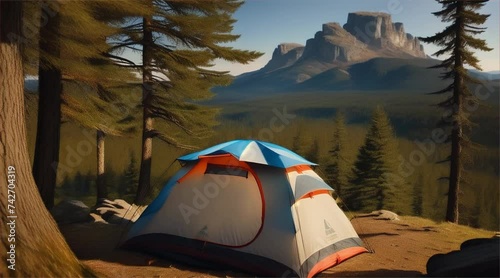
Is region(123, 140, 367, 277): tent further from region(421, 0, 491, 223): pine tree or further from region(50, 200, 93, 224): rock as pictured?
region(421, 0, 491, 223): pine tree

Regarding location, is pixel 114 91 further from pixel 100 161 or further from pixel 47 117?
pixel 100 161

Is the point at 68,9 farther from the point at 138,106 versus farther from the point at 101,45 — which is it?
the point at 138,106

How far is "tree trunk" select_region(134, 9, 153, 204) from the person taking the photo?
43.7 ft

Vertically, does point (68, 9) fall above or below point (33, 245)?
above

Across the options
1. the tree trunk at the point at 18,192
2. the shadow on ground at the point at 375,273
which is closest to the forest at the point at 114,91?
the tree trunk at the point at 18,192

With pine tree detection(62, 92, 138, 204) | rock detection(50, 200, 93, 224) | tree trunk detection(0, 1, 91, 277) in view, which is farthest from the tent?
pine tree detection(62, 92, 138, 204)

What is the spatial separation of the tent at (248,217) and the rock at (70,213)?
11.6ft

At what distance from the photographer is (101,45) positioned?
10391 mm

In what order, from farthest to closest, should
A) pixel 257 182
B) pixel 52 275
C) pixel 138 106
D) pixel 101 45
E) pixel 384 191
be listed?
pixel 384 191, pixel 138 106, pixel 101 45, pixel 257 182, pixel 52 275

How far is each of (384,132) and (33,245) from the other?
2951 centimetres

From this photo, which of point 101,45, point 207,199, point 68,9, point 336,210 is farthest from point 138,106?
point 336,210

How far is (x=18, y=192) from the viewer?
4.09 meters

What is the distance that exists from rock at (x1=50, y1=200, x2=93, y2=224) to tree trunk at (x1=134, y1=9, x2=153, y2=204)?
262 centimetres

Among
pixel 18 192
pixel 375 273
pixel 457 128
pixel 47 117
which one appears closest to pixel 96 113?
pixel 47 117
